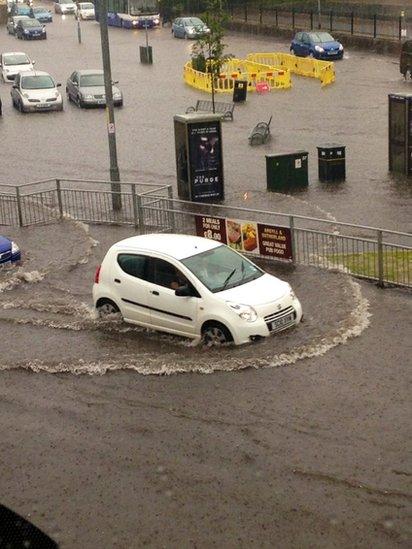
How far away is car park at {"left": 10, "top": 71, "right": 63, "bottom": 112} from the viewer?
41781 mm

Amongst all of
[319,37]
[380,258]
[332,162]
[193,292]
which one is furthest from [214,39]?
[193,292]

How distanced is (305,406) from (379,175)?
1606 centimetres

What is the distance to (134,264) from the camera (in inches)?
655

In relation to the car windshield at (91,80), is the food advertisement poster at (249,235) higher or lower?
higher

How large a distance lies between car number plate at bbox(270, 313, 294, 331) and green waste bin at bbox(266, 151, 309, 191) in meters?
11.5

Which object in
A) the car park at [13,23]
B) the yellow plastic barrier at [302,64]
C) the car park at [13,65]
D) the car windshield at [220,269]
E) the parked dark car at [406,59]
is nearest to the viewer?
the car windshield at [220,269]

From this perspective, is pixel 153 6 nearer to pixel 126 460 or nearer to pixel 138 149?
pixel 138 149

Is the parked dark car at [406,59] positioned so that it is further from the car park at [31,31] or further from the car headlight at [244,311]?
the car park at [31,31]

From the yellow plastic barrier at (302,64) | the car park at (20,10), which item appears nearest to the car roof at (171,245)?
the yellow plastic barrier at (302,64)

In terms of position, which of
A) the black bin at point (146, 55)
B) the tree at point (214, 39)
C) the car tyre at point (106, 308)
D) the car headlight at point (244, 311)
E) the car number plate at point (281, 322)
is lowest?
the black bin at point (146, 55)

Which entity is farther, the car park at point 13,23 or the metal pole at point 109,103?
the car park at point 13,23

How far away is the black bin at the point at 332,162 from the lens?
2769 cm

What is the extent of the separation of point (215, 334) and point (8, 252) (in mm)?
6438

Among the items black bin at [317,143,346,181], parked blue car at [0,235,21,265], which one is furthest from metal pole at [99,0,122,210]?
black bin at [317,143,346,181]
